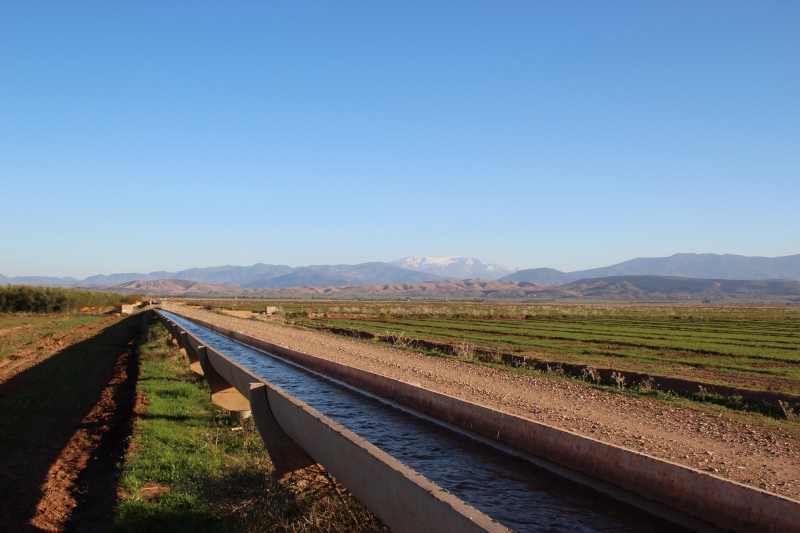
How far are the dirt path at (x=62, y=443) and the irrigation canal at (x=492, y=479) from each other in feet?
12.5

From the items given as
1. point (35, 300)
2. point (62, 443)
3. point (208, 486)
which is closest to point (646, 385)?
point (208, 486)

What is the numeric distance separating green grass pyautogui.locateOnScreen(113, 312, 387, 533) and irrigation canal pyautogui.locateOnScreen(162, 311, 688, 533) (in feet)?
3.97

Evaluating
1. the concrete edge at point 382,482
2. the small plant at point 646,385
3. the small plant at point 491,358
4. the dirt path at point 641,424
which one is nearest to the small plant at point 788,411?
the dirt path at point 641,424

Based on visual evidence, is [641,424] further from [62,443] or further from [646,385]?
[62,443]

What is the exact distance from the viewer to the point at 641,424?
27.2 ft

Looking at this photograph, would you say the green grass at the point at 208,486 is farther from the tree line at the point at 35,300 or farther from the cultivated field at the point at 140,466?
the tree line at the point at 35,300

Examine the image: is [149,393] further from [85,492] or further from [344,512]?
[344,512]

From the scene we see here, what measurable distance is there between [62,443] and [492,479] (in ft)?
28.4

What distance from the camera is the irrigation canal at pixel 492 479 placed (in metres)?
4.77

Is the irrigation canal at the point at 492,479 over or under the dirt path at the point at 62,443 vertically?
over

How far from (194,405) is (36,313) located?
68777 mm

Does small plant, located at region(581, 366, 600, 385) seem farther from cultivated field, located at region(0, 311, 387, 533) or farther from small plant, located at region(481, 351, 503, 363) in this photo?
cultivated field, located at region(0, 311, 387, 533)

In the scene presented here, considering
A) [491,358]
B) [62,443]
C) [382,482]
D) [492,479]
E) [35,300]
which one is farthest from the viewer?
[35,300]

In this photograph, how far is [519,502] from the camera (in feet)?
16.9
